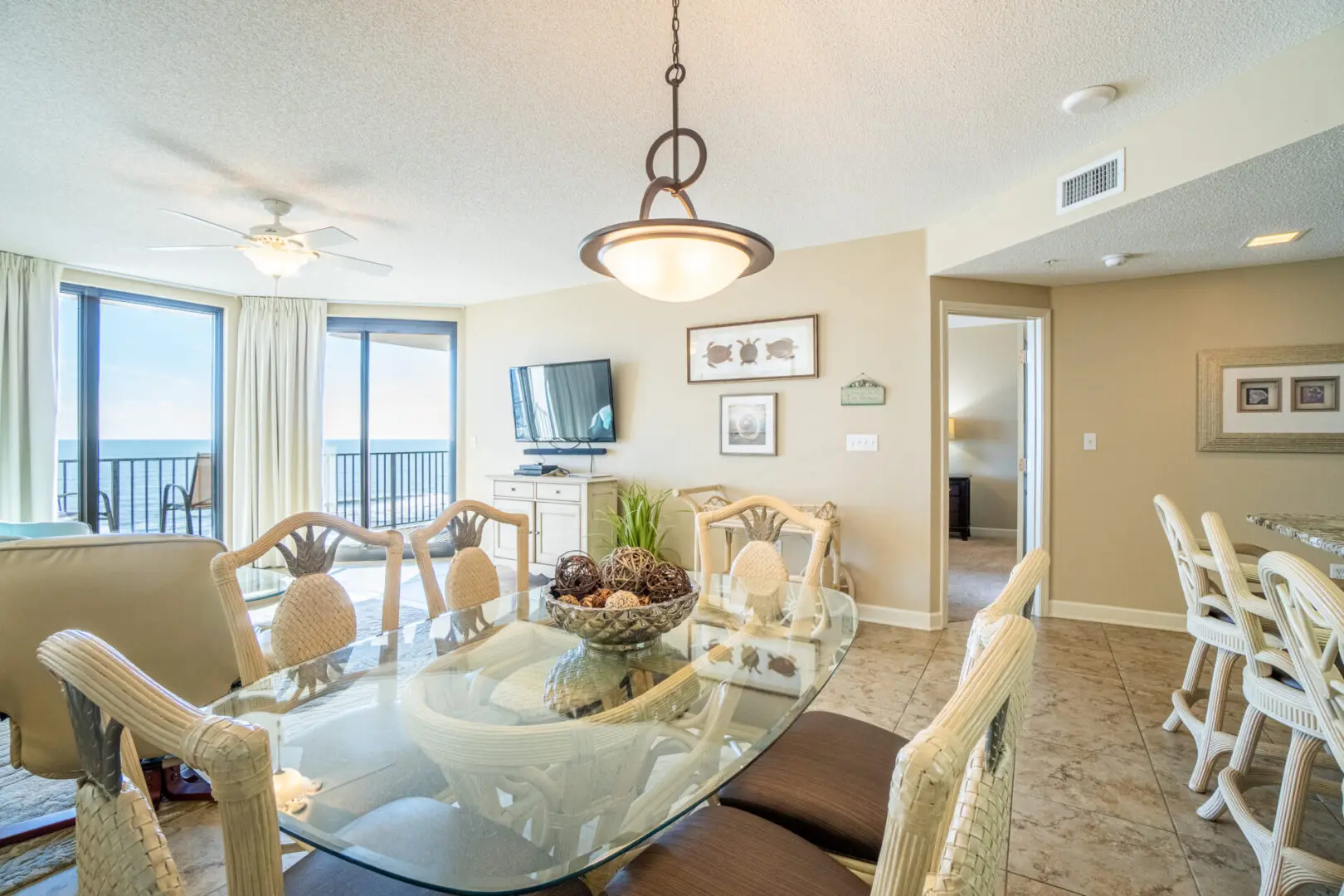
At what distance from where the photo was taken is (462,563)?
6.95ft

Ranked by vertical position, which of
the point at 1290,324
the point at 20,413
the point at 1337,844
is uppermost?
the point at 1290,324

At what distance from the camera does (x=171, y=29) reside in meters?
1.78

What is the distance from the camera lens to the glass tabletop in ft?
2.98

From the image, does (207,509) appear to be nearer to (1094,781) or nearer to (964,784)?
(964,784)

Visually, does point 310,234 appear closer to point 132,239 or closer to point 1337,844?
point 132,239

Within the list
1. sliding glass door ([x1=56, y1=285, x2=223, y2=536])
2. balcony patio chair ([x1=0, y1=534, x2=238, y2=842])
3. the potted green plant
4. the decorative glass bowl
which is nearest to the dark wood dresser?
the potted green plant

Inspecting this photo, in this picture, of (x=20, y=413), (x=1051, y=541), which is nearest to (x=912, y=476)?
(x=1051, y=541)

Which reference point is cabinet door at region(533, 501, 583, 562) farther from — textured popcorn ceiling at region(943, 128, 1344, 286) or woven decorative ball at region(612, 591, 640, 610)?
textured popcorn ceiling at region(943, 128, 1344, 286)

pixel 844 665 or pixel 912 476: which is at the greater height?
pixel 912 476

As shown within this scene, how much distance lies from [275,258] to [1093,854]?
4.16 metres

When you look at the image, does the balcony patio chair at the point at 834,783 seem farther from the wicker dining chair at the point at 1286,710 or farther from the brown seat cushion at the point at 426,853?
the wicker dining chair at the point at 1286,710

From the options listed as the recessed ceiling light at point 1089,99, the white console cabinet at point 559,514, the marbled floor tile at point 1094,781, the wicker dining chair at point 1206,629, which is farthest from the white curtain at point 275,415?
the wicker dining chair at point 1206,629

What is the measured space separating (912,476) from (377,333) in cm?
510

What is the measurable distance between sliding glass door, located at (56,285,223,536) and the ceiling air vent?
21.0ft
